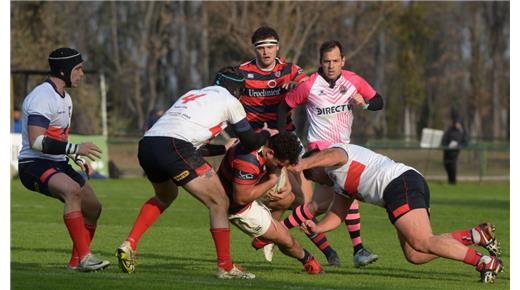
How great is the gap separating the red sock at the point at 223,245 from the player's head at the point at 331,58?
2.71 metres

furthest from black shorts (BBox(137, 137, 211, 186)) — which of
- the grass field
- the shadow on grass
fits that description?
the shadow on grass

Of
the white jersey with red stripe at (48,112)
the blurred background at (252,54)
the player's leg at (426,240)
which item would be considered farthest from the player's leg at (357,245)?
the blurred background at (252,54)

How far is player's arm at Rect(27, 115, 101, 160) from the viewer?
10.9 metres

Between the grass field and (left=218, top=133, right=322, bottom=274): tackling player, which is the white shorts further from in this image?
A: the grass field

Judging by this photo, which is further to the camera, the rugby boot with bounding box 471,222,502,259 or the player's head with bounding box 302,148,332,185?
the player's head with bounding box 302,148,332,185

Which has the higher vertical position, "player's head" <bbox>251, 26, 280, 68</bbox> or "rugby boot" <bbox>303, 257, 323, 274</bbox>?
"player's head" <bbox>251, 26, 280, 68</bbox>

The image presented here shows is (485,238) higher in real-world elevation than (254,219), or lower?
lower

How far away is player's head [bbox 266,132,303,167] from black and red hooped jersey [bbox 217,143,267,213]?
34 centimetres

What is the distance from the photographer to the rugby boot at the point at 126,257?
1086cm

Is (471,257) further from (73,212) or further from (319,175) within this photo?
(73,212)

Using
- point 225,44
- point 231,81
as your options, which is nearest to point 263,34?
point 231,81

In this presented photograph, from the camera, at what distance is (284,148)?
402 inches

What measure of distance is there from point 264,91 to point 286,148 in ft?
9.90
